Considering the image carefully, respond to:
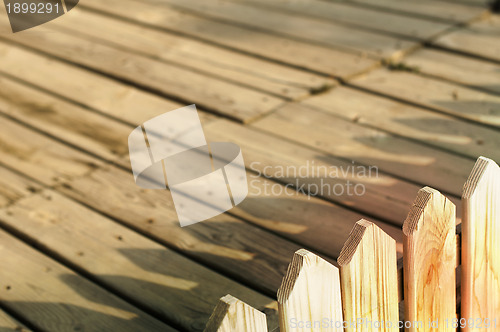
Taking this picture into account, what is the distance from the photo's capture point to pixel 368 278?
1171 millimetres

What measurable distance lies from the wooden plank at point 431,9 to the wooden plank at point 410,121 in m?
0.96

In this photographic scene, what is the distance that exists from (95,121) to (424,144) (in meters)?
1.22

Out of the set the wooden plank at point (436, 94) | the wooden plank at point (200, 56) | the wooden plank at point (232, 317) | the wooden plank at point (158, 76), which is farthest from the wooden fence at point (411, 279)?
the wooden plank at point (200, 56)

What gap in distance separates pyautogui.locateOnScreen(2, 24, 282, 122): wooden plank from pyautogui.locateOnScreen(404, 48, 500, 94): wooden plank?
2.27 ft

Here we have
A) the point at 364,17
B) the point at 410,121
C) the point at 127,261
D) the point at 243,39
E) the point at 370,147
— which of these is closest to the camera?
the point at 127,261

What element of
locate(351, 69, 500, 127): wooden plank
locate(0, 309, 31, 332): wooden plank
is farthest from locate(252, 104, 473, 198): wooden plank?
locate(0, 309, 31, 332): wooden plank

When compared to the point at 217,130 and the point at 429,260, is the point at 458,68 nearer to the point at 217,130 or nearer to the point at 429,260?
the point at 217,130

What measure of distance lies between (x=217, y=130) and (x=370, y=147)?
55 cm

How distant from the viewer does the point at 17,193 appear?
2172mm

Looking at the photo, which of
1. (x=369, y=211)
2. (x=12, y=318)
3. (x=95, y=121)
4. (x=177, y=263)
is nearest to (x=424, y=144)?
(x=369, y=211)

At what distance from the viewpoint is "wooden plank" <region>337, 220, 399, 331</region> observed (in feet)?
3.69

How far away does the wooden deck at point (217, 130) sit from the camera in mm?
1746

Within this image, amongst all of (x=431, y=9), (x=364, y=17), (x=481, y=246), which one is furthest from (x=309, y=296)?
(x=431, y=9)

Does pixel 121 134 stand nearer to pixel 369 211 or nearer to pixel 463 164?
pixel 369 211
